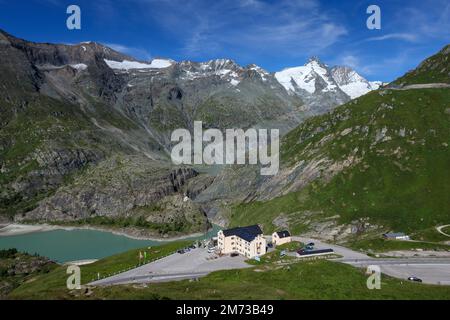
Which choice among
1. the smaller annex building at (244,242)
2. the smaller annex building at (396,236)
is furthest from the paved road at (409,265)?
the smaller annex building at (396,236)

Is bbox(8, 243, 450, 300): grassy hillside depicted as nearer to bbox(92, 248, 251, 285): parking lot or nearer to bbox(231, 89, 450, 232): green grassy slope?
bbox(92, 248, 251, 285): parking lot

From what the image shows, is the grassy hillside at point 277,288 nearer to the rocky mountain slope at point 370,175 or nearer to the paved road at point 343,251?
the paved road at point 343,251

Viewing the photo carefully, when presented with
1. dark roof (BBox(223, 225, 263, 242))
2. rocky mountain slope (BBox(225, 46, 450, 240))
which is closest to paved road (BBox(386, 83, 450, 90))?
rocky mountain slope (BBox(225, 46, 450, 240))

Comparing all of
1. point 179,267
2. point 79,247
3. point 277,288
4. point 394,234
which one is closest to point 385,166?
point 394,234
